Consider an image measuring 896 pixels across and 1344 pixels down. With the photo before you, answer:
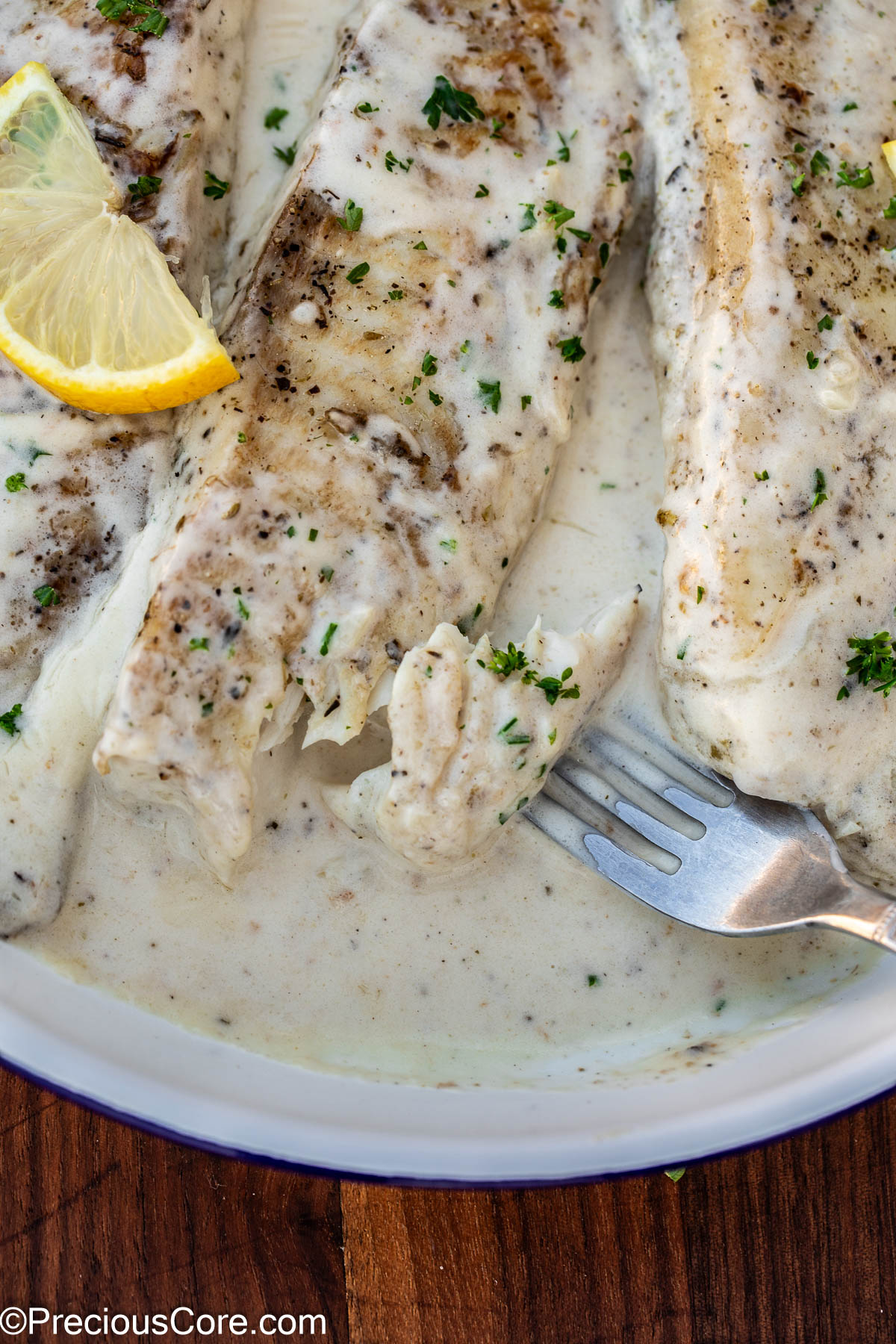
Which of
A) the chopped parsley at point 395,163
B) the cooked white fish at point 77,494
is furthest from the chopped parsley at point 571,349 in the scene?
the cooked white fish at point 77,494

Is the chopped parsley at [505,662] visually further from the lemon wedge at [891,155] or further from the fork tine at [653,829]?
the lemon wedge at [891,155]

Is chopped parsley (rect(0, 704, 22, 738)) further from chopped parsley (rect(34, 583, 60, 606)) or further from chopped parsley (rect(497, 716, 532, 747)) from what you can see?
chopped parsley (rect(497, 716, 532, 747))

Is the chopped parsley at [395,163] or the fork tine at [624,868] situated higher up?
the chopped parsley at [395,163]

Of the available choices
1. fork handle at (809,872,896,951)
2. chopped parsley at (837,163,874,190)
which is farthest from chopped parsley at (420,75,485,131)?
fork handle at (809,872,896,951)

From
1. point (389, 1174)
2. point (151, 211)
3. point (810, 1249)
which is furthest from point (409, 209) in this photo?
point (810, 1249)

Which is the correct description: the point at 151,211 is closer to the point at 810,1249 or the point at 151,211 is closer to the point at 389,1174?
the point at 389,1174

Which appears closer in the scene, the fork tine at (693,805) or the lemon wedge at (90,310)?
the lemon wedge at (90,310)
